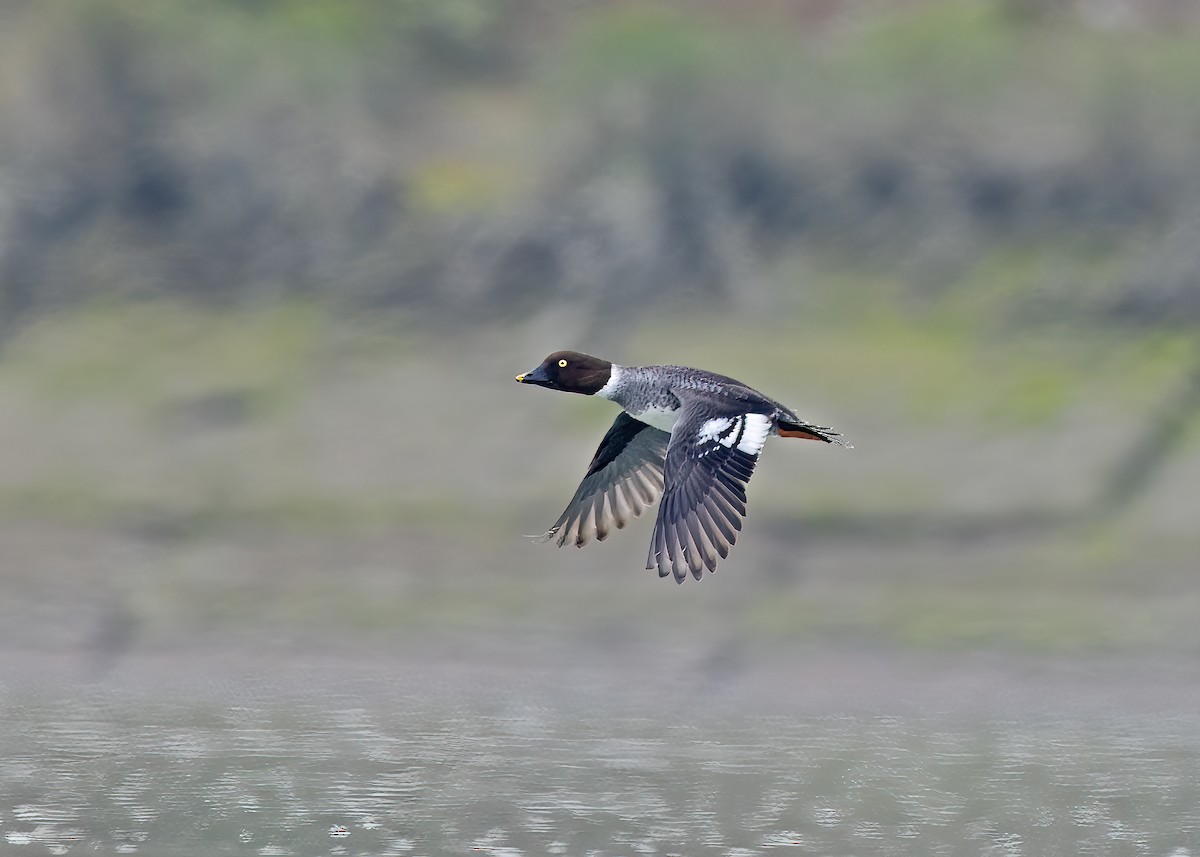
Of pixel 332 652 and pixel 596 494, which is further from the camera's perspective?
pixel 332 652

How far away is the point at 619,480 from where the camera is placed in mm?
12102

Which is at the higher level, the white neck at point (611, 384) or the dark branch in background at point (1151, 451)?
the dark branch in background at point (1151, 451)

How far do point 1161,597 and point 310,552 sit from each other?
4.99 meters

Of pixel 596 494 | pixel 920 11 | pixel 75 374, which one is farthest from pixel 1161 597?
pixel 75 374

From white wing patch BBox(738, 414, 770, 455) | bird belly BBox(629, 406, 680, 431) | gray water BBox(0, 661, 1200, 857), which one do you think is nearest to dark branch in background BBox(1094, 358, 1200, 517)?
gray water BBox(0, 661, 1200, 857)

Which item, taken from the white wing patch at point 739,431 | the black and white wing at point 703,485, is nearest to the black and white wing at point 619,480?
the black and white wing at point 703,485

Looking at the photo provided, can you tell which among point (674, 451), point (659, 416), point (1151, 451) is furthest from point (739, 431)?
point (1151, 451)

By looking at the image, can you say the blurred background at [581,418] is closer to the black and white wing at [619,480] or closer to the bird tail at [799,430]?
the black and white wing at [619,480]

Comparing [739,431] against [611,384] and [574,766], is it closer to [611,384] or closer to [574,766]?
[611,384]

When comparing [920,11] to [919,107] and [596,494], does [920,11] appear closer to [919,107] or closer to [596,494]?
[919,107]

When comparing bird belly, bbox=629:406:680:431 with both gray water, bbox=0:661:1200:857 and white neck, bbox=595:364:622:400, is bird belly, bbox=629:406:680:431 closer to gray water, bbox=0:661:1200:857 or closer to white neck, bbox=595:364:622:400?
white neck, bbox=595:364:622:400

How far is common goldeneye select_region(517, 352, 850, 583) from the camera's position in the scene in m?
10.5

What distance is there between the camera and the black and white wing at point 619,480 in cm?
1206

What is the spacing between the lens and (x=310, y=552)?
15805 millimetres
